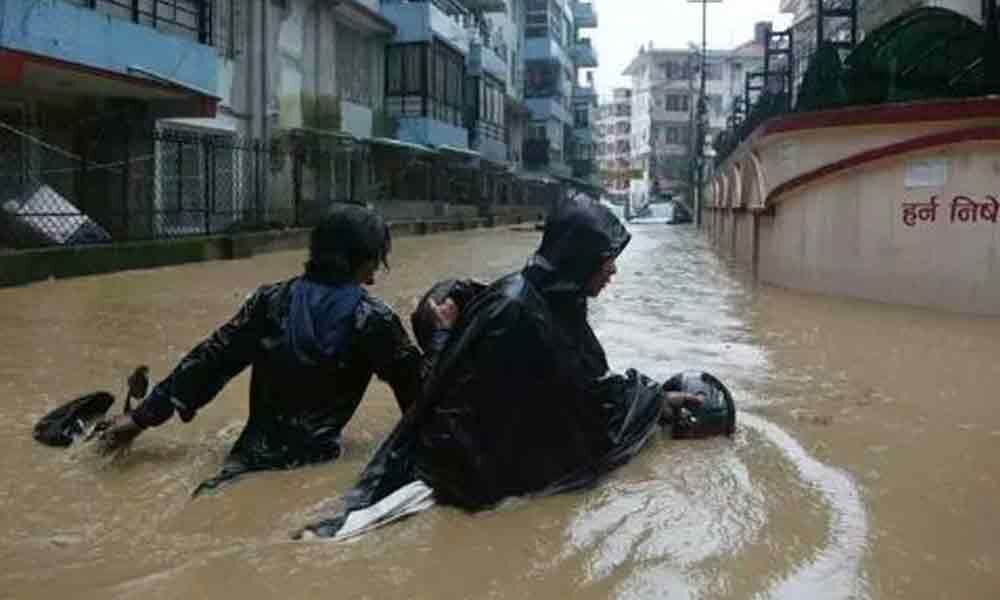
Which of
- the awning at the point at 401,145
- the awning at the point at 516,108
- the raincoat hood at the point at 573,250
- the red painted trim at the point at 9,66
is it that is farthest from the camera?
the awning at the point at 516,108

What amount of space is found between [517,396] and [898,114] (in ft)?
24.8

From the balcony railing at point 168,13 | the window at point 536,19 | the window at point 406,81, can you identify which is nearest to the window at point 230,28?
the balcony railing at point 168,13

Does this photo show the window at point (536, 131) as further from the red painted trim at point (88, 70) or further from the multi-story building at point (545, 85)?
the red painted trim at point (88, 70)

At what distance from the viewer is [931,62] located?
447 inches

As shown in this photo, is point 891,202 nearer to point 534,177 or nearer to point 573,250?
point 573,250

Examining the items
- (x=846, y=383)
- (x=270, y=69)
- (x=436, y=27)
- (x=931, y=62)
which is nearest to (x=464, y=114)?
(x=436, y=27)

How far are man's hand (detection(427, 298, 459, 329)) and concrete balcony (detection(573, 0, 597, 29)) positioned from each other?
2971 inches

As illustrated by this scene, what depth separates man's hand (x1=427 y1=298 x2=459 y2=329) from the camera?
4.42 meters

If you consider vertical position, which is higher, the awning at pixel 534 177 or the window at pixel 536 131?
the window at pixel 536 131

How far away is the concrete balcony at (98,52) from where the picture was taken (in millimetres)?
13688

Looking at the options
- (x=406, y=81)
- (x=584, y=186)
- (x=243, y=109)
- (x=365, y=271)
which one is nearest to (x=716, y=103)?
(x=406, y=81)

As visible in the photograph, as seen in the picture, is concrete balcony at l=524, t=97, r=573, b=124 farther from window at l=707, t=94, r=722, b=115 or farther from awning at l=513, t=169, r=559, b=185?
window at l=707, t=94, r=722, b=115

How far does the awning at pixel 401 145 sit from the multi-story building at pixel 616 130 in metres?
72.4

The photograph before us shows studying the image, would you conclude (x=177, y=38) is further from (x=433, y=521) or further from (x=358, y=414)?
(x=433, y=521)
